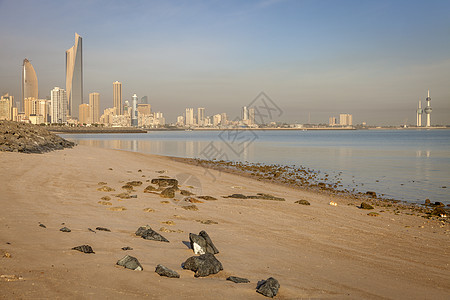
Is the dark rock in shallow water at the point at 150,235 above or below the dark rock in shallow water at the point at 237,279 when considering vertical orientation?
above

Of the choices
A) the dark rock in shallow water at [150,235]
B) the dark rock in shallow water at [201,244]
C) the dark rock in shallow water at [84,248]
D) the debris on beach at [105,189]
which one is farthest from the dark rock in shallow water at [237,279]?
the debris on beach at [105,189]

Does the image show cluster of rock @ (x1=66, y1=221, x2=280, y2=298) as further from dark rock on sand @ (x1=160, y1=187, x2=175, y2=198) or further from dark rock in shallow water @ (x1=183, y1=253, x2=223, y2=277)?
dark rock on sand @ (x1=160, y1=187, x2=175, y2=198)

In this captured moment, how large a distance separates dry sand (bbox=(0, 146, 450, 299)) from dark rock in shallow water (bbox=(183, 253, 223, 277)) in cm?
12

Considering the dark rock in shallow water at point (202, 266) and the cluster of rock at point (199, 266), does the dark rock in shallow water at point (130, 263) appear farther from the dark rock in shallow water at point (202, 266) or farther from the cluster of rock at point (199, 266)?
the dark rock in shallow water at point (202, 266)

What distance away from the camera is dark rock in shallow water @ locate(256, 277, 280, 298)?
182 inches

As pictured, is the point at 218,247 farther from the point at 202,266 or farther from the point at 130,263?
the point at 130,263

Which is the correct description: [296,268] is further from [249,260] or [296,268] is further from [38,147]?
[38,147]

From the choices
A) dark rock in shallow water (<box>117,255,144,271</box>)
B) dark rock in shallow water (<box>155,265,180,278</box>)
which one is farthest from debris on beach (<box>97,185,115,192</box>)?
dark rock in shallow water (<box>155,265,180,278</box>)

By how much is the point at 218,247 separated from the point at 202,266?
5.50 feet

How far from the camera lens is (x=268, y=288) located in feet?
15.3

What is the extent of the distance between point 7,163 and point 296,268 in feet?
47.4

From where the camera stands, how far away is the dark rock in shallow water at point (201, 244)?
6.24 m

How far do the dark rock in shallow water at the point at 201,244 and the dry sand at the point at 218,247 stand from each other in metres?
0.23

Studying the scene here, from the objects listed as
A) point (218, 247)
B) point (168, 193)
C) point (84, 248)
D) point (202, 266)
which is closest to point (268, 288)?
point (202, 266)
